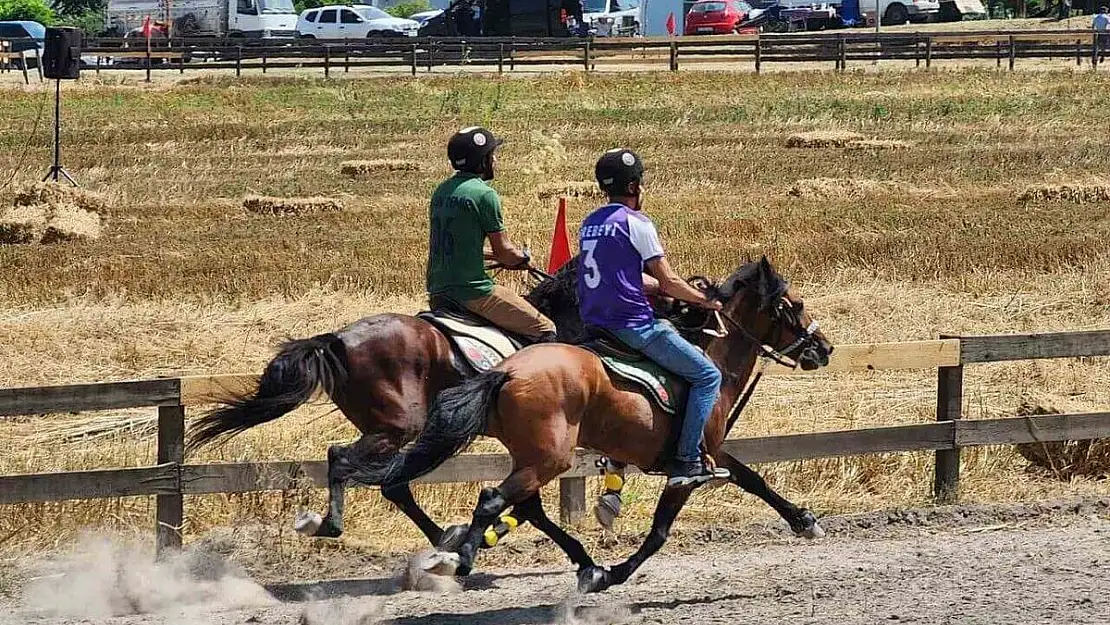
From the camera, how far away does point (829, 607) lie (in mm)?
8047

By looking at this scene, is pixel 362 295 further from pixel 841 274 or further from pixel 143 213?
pixel 143 213

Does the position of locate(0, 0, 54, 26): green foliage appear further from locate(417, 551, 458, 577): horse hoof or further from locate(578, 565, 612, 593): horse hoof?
locate(417, 551, 458, 577): horse hoof

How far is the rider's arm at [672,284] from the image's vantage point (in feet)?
26.4

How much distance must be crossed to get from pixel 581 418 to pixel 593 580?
853 mm

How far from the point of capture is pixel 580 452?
962 centimetres

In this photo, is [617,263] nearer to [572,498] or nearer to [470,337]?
[470,337]

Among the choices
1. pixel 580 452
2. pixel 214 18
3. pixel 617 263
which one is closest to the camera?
pixel 617 263

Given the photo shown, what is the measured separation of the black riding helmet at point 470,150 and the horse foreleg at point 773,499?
2229mm

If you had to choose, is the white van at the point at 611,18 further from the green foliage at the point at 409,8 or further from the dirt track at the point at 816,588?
the dirt track at the point at 816,588

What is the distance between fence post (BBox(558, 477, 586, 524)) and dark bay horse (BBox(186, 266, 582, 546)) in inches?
45.1

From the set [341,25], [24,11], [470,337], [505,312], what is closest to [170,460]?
[470,337]

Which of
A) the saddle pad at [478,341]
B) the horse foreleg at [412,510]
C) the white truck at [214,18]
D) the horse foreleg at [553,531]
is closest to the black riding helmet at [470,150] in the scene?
the saddle pad at [478,341]

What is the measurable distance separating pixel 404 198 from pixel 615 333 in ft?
53.5

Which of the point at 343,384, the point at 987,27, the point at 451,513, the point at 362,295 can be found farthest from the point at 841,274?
the point at 987,27
